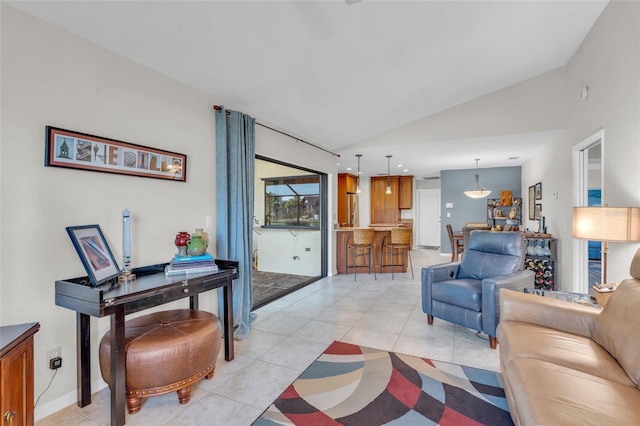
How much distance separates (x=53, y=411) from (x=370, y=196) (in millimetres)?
8640

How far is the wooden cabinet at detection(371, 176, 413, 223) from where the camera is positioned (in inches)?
366

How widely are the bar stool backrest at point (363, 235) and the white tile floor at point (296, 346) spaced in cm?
85

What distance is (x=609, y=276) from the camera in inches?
116

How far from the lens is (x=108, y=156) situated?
87.4 inches

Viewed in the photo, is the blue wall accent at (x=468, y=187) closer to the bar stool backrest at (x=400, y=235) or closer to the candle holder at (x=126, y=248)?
the bar stool backrest at (x=400, y=235)

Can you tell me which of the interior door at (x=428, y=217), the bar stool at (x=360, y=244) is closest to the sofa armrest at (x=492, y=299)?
the bar stool at (x=360, y=244)

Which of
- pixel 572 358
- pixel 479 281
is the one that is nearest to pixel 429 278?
pixel 479 281

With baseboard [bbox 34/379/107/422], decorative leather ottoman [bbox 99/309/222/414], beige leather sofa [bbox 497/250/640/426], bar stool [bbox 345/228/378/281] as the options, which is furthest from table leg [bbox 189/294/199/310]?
bar stool [bbox 345/228/378/281]

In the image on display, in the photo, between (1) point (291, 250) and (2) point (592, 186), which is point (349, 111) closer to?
(1) point (291, 250)

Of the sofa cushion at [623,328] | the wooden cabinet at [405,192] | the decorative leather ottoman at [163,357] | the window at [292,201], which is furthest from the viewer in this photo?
the wooden cabinet at [405,192]

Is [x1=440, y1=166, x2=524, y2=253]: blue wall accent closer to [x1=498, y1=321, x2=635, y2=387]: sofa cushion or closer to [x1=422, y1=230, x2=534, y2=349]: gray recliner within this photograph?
[x1=422, y1=230, x2=534, y2=349]: gray recliner

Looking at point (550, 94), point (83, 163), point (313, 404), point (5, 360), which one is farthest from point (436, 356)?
point (550, 94)

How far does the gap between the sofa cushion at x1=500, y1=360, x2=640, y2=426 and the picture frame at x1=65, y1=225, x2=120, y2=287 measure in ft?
7.74

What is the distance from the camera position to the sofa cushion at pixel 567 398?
1.16 m
